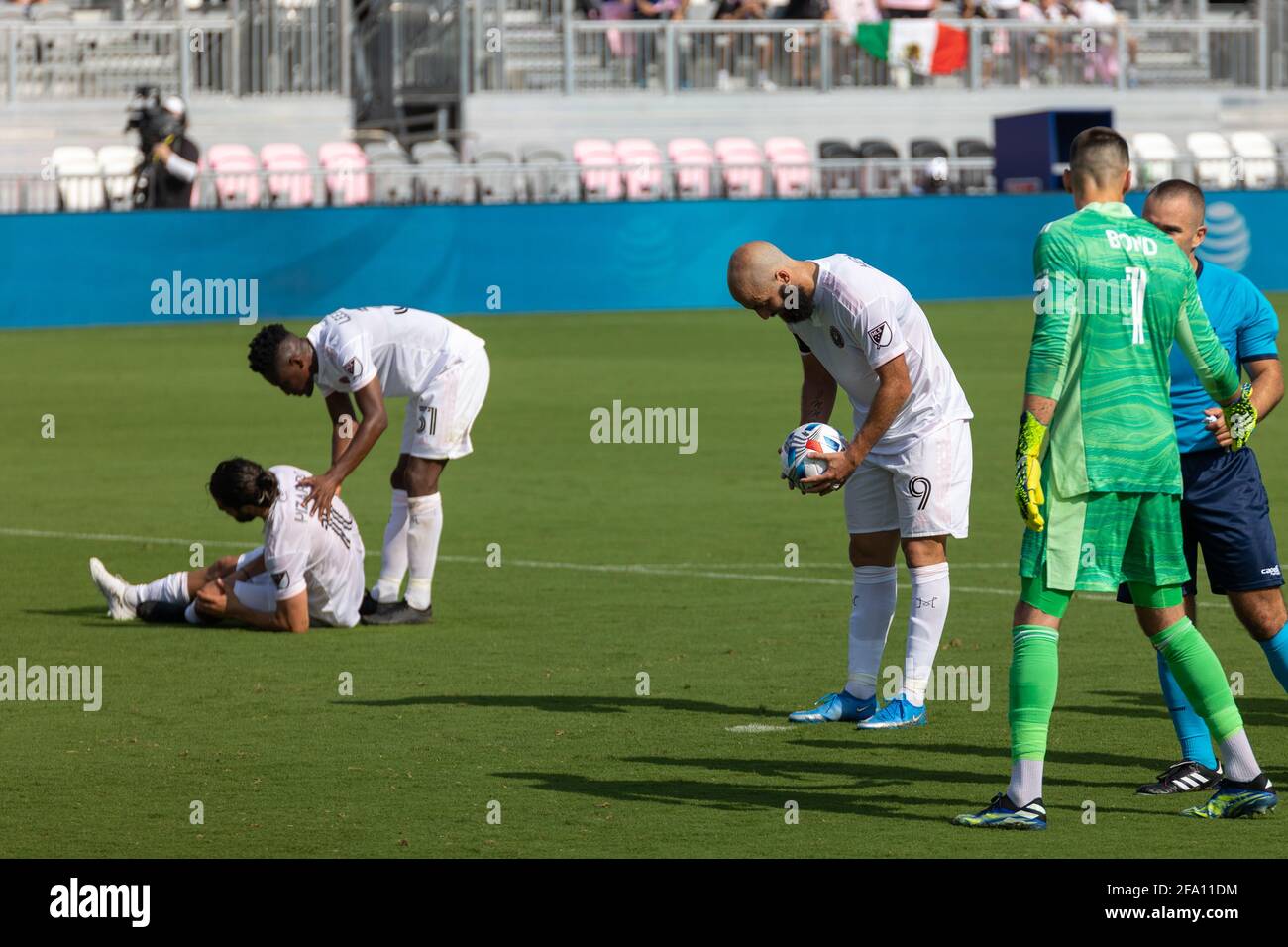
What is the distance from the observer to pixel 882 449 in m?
9.21

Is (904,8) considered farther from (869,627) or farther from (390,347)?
(869,627)

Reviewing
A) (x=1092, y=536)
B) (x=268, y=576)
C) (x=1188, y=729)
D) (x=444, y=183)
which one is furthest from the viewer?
(x=444, y=183)

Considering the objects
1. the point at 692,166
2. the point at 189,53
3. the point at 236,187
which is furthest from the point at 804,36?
the point at 236,187

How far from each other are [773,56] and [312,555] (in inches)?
1184

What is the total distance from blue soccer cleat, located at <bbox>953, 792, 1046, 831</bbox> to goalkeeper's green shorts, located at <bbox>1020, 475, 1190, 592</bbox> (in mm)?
728

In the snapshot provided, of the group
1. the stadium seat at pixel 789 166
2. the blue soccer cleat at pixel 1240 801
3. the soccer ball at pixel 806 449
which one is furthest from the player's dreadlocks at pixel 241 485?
the stadium seat at pixel 789 166

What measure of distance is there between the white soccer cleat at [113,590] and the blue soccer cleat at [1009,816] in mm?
5864

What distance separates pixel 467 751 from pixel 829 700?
1575 millimetres

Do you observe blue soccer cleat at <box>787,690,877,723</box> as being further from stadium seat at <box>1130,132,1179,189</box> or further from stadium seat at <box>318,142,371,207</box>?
stadium seat at <box>1130,132,1179,189</box>

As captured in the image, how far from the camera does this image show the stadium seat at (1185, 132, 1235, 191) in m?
34.8

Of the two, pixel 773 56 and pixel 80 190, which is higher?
pixel 773 56

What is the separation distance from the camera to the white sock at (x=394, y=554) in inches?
476

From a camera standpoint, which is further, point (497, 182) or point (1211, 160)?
point (1211, 160)

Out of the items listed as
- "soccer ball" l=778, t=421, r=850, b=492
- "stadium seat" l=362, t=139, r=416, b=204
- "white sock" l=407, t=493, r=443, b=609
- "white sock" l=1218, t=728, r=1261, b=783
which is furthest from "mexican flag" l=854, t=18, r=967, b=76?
"white sock" l=1218, t=728, r=1261, b=783
